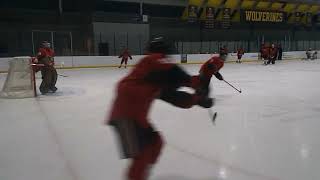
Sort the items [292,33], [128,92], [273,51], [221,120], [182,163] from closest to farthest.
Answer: [128,92], [182,163], [221,120], [273,51], [292,33]

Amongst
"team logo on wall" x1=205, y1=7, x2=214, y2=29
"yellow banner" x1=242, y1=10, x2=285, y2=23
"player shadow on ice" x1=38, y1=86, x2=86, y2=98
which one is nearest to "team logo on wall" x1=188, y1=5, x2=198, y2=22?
"team logo on wall" x1=205, y1=7, x2=214, y2=29

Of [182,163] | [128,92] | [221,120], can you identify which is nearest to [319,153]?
[182,163]

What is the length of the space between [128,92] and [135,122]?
0.21 metres

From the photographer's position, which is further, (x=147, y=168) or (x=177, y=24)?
(x=177, y=24)

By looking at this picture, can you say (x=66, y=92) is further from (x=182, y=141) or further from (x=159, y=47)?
(x=159, y=47)

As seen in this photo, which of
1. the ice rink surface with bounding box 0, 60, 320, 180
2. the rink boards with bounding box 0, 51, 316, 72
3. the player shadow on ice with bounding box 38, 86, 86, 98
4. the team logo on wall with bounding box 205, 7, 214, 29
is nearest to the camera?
the ice rink surface with bounding box 0, 60, 320, 180

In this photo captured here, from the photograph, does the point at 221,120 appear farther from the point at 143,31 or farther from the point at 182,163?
the point at 143,31

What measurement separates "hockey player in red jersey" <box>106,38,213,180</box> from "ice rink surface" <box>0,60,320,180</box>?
2.45 feet

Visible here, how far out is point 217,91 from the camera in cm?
939

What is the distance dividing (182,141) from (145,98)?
220cm

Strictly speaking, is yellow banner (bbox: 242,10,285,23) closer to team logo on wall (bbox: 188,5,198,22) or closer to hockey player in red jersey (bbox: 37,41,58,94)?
team logo on wall (bbox: 188,5,198,22)

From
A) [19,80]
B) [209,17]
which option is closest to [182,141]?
[19,80]

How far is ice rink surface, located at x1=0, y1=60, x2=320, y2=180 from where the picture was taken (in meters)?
3.33

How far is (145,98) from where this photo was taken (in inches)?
93.0
